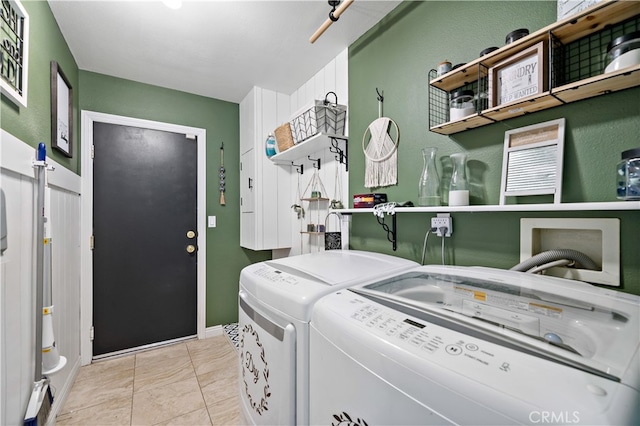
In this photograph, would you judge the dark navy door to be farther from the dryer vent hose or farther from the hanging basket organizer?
the dryer vent hose

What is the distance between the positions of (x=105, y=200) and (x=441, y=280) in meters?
2.69

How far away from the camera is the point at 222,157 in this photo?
2.97 metres

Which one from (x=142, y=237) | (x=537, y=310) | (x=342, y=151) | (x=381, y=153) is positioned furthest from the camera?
(x=142, y=237)

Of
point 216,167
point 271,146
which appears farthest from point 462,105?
point 216,167

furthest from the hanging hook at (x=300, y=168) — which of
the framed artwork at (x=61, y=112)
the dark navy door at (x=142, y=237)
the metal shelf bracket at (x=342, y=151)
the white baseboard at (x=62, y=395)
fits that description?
the white baseboard at (x=62, y=395)

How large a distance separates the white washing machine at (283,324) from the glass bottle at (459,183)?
371 millimetres

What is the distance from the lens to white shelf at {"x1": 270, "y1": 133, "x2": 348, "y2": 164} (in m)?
2.02

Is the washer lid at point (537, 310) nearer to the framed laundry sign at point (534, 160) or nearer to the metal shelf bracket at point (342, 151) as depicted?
the framed laundry sign at point (534, 160)

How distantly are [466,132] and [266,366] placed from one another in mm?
1339

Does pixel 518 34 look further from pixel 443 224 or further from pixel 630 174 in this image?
pixel 443 224

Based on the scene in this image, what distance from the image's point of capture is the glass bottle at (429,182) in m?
1.41

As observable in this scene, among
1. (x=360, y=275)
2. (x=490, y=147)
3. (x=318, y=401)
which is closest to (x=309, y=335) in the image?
(x=318, y=401)

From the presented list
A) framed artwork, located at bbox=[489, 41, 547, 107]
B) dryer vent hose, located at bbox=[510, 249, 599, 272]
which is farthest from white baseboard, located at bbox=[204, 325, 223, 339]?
framed artwork, located at bbox=[489, 41, 547, 107]

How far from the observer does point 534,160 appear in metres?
1.09
